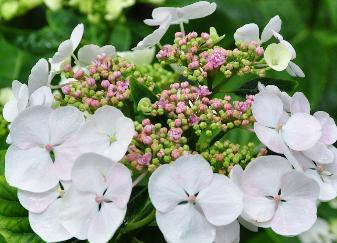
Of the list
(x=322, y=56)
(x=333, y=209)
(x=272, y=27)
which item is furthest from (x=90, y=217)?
(x=322, y=56)

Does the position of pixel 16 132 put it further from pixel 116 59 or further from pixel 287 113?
pixel 287 113

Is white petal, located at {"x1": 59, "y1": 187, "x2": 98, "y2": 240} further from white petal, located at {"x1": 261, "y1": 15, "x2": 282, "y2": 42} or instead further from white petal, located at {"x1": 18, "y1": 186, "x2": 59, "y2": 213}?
white petal, located at {"x1": 261, "y1": 15, "x2": 282, "y2": 42}

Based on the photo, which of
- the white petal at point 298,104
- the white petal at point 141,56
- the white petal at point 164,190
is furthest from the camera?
the white petal at point 141,56

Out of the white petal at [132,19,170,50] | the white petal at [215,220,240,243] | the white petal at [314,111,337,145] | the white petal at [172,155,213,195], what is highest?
the white petal at [132,19,170,50]

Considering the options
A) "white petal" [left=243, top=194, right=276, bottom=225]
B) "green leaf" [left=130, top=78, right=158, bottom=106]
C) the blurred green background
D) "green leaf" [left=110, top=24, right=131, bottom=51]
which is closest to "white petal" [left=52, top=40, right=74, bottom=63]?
"green leaf" [left=130, top=78, right=158, bottom=106]

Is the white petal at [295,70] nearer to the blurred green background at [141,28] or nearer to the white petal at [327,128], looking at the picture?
the white petal at [327,128]

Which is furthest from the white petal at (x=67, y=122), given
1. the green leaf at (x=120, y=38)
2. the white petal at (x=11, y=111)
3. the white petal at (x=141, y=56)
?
the green leaf at (x=120, y=38)

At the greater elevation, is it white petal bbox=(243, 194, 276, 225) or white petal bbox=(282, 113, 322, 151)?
white petal bbox=(282, 113, 322, 151)
